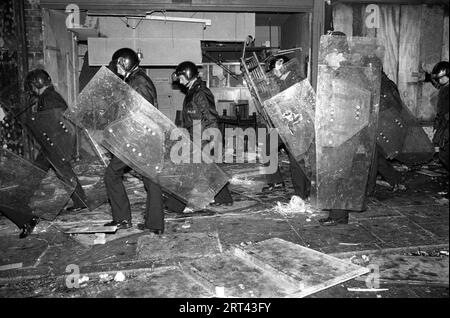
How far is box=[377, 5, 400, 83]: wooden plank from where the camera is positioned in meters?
8.41

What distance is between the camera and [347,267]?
11.3ft

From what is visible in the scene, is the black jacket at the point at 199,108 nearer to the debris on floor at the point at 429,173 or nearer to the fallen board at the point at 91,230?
the fallen board at the point at 91,230

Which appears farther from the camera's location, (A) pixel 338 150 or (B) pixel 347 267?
(A) pixel 338 150

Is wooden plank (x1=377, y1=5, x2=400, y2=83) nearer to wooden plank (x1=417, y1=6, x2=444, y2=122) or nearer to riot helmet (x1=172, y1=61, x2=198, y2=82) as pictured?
wooden plank (x1=417, y1=6, x2=444, y2=122)

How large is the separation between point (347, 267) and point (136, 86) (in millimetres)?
2912

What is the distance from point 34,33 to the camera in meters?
7.51

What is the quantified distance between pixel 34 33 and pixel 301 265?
6.85 m

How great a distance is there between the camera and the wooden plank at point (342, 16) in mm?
8242

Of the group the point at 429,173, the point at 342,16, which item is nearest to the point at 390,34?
the point at 342,16

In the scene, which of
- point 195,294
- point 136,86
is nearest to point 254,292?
point 195,294

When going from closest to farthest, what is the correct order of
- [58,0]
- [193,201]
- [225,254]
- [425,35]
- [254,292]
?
[254,292] < [225,254] < [193,201] < [58,0] < [425,35]

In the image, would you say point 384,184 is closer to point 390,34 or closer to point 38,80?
point 390,34

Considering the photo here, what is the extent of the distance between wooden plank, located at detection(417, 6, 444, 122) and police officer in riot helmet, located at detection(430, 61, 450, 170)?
10.7ft

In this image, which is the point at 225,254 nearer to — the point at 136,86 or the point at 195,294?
the point at 195,294
